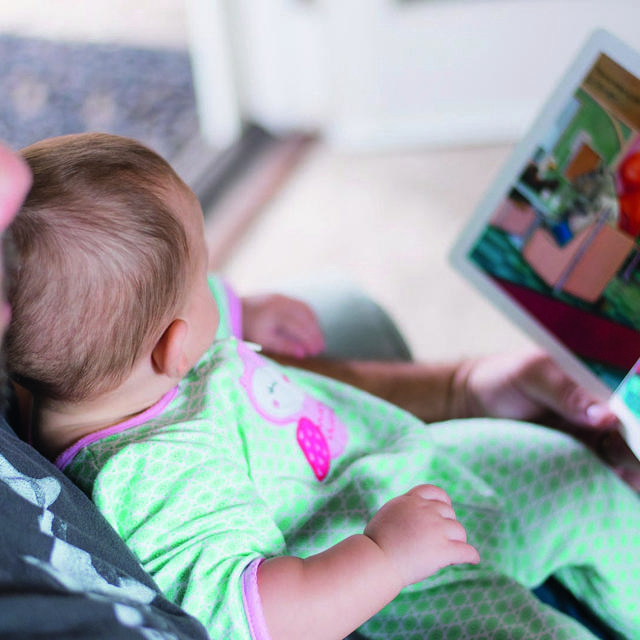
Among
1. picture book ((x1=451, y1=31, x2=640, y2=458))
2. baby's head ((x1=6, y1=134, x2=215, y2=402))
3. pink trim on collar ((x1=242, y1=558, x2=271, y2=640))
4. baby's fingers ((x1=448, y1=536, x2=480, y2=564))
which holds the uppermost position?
picture book ((x1=451, y1=31, x2=640, y2=458))

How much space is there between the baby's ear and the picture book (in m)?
0.46

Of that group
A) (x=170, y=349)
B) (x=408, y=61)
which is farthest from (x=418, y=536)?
(x=408, y=61)

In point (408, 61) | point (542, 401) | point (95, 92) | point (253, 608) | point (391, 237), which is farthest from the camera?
point (95, 92)

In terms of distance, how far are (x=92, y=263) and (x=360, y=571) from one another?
1.09 ft

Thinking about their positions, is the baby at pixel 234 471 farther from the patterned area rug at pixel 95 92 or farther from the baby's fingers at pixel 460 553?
the patterned area rug at pixel 95 92

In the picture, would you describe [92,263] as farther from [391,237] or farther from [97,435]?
[391,237]

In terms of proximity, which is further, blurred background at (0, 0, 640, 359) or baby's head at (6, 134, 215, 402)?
blurred background at (0, 0, 640, 359)

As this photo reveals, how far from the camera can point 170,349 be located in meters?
0.66

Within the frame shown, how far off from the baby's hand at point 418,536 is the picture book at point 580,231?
246 millimetres

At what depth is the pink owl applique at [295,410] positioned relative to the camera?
0.77m

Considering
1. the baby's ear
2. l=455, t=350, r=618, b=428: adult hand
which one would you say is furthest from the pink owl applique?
l=455, t=350, r=618, b=428: adult hand

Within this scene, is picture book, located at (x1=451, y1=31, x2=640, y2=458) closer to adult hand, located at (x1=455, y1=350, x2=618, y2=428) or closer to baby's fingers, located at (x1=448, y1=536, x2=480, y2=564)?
adult hand, located at (x1=455, y1=350, x2=618, y2=428)

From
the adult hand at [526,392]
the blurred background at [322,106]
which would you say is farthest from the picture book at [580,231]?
the blurred background at [322,106]

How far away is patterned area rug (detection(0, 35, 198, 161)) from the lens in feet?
7.08
